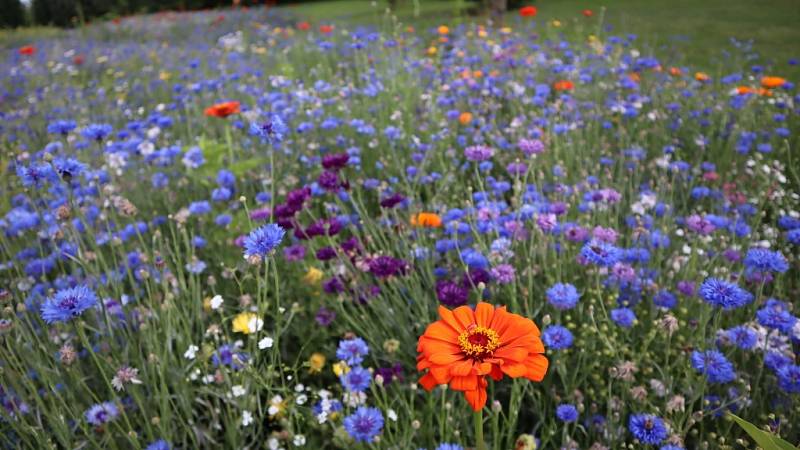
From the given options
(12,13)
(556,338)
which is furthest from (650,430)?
(12,13)

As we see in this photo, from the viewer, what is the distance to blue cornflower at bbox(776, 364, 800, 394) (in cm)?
127

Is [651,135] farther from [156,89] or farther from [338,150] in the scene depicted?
[156,89]

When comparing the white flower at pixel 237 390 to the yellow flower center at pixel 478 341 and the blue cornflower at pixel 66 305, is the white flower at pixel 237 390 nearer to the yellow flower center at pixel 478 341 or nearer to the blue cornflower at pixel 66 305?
the blue cornflower at pixel 66 305

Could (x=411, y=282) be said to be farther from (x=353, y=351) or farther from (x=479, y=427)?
(x=479, y=427)

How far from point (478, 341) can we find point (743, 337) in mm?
948

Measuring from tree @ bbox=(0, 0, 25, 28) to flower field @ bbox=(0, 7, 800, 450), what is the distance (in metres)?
18.3

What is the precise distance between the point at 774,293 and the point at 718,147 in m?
1.50

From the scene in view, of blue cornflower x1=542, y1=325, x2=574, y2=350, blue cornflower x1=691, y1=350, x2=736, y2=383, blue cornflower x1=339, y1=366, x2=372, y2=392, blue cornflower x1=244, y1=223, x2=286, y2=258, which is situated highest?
blue cornflower x1=244, y1=223, x2=286, y2=258

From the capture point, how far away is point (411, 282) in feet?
5.62

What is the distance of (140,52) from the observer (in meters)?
7.27

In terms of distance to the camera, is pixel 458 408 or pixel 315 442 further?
pixel 315 442

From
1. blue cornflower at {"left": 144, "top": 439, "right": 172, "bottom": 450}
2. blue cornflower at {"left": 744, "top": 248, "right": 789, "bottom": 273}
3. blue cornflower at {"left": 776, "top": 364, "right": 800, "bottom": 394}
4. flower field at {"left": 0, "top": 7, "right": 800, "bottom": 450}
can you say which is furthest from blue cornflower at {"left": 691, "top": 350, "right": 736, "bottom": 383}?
blue cornflower at {"left": 144, "top": 439, "right": 172, "bottom": 450}

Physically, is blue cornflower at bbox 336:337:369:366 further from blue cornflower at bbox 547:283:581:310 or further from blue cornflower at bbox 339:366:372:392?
blue cornflower at bbox 547:283:581:310

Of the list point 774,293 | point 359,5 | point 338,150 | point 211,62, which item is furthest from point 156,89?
point 359,5
